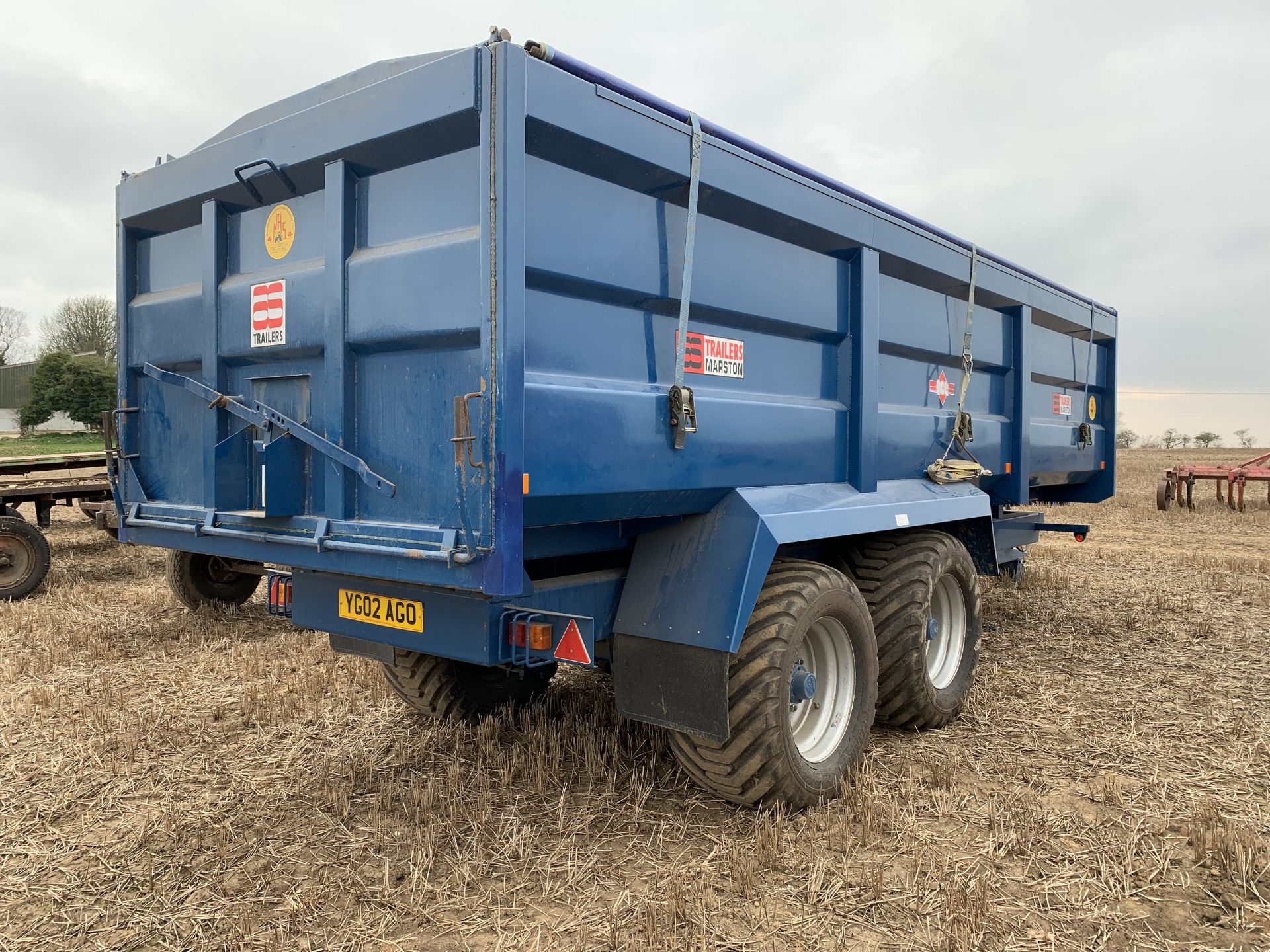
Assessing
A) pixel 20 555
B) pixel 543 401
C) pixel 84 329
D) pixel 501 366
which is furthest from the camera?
pixel 84 329

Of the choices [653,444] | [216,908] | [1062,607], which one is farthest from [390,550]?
[1062,607]

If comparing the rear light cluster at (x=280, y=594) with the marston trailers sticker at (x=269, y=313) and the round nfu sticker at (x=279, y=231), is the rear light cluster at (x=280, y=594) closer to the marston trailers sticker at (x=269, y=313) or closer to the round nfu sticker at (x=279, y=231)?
the marston trailers sticker at (x=269, y=313)

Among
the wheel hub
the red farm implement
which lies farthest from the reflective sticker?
the red farm implement

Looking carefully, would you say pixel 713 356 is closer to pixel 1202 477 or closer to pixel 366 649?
pixel 366 649

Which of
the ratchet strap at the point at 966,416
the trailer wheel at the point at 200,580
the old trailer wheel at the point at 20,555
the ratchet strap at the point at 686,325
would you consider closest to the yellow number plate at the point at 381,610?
the ratchet strap at the point at 686,325

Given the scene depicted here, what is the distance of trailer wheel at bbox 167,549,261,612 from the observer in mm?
6605

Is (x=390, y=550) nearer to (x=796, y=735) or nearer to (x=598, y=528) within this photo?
(x=598, y=528)

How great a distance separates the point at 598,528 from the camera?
3238mm

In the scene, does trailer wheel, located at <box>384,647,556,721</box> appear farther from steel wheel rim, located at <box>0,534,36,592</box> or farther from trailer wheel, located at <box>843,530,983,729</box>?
steel wheel rim, located at <box>0,534,36,592</box>

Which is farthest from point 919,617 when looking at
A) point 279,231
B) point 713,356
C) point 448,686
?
point 279,231

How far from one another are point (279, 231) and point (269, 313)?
1.04 ft

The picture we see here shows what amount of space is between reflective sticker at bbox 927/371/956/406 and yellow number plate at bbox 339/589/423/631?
3.06 metres

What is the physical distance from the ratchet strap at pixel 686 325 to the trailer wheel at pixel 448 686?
1.40 m

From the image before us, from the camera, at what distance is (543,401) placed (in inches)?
102
